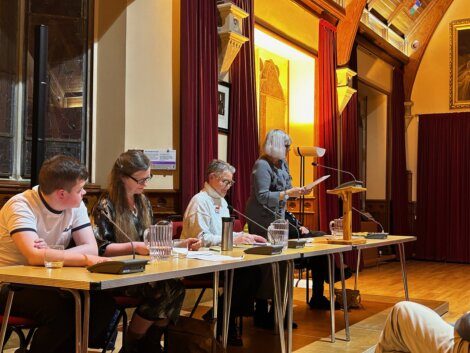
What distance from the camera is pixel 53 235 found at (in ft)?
8.61

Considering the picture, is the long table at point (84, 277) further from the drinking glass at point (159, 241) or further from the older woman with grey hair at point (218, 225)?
the older woman with grey hair at point (218, 225)

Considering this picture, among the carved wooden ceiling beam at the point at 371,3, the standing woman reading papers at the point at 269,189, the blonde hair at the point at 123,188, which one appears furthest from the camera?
the carved wooden ceiling beam at the point at 371,3

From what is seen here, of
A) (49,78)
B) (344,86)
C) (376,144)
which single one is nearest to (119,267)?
(49,78)

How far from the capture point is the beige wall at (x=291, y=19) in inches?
280

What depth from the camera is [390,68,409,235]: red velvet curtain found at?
428 inches

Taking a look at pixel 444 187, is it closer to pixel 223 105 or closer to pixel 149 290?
pixel 223 105

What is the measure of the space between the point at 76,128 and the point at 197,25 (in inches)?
56.3

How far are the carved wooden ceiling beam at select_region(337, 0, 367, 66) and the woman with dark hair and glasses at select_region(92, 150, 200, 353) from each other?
6.30m

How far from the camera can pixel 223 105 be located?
591cm

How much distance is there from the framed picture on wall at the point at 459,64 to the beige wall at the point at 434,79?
4.2 inches

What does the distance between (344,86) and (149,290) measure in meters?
6.30

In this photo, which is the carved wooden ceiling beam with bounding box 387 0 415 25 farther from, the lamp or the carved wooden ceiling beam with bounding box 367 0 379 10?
the lamp

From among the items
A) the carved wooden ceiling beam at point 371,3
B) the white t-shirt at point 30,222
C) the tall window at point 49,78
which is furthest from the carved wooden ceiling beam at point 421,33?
the white t-shirt at point 30,222

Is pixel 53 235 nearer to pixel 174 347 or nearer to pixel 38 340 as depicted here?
pixel 38 340
